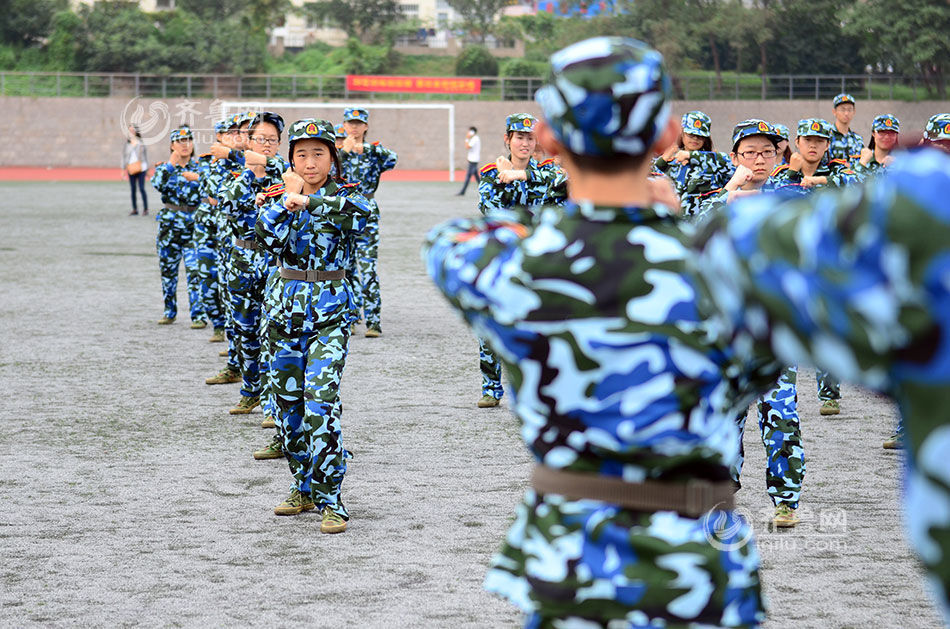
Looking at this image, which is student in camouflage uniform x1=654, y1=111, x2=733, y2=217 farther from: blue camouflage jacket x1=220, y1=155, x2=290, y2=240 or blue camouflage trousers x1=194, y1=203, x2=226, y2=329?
blue camouflage trousers x1=194, y1=203, x2=226, y2=329

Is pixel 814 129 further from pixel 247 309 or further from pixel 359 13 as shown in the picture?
pixel 359 13

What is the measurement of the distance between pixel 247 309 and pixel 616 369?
7.62 metres

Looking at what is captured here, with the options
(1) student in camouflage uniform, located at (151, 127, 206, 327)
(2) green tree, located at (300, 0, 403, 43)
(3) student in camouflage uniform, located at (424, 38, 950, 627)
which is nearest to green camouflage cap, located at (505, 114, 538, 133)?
(1) student in camouflage uniform, located at (151, 127, 206, 327)

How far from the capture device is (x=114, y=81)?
53.7 metres

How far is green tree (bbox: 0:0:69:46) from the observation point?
2493 inches

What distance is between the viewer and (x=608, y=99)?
2.46 metres

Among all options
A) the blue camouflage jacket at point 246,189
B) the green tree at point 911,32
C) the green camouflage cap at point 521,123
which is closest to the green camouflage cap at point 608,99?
the green camouflage cap at point 521,123

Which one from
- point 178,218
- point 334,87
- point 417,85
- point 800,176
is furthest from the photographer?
point 417,85

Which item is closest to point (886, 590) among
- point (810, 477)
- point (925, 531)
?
point (810, 477)

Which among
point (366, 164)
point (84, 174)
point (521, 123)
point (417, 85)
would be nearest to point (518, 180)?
point (521, 123)

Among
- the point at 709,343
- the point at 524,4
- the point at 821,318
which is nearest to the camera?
the point at 821,318

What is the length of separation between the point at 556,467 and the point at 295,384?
4401 millimetres

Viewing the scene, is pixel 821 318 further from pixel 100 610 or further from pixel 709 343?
pixel 100 610

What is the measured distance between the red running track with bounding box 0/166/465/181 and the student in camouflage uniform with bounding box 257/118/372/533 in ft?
130
